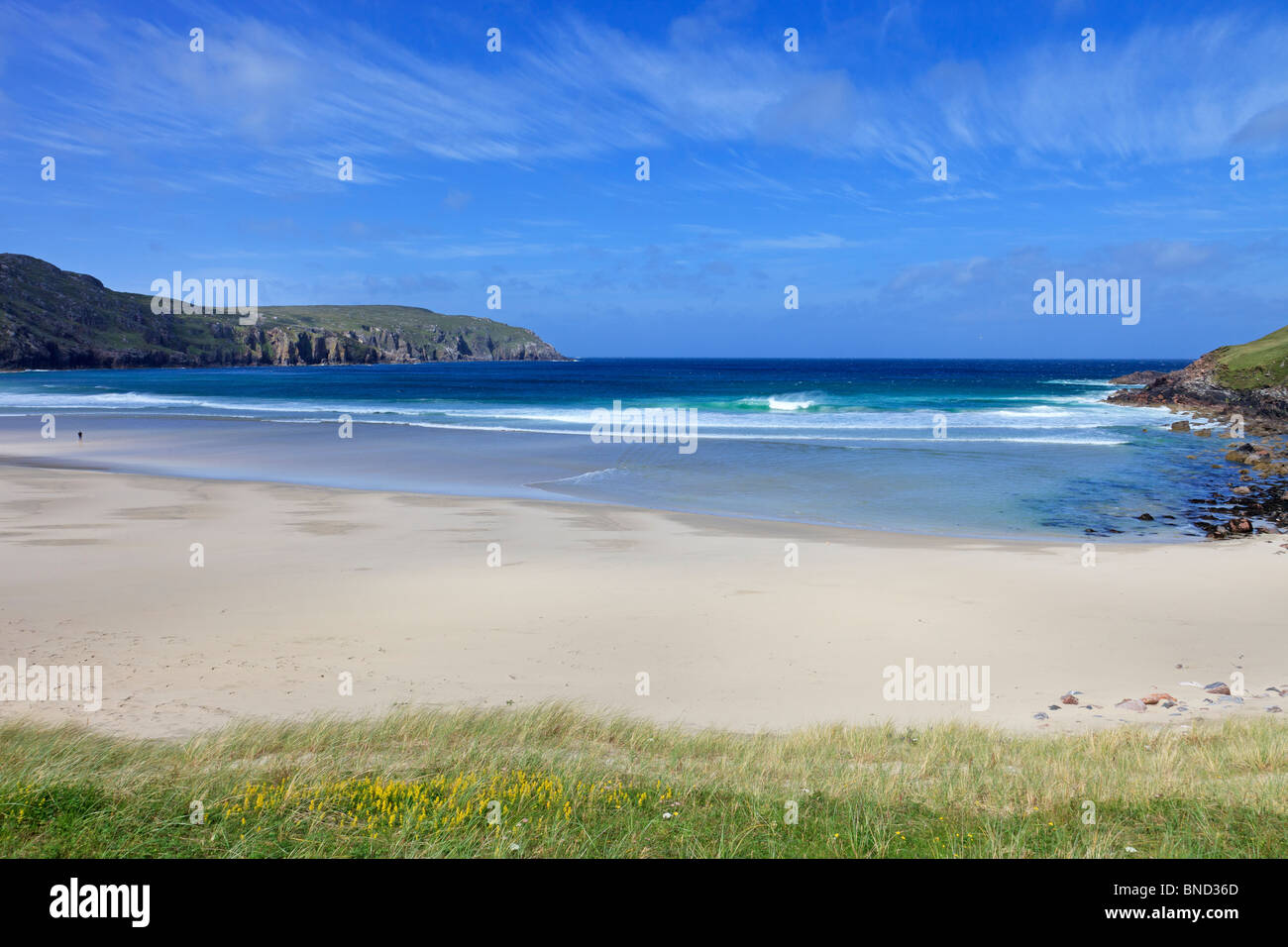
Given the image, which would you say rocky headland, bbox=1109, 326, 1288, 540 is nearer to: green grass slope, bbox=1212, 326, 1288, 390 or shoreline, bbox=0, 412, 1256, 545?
green grass slope, bbox=1212, 326, 1288, 390

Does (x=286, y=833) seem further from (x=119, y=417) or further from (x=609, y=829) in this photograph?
(x=119, y=417)

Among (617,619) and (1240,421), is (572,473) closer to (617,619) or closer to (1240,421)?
(617,619)

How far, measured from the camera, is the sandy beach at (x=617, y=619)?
8.65 m

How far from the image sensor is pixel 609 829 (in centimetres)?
448

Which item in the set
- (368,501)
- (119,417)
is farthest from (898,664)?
(119,417)

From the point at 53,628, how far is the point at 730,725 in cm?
846

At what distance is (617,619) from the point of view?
11.4 metres

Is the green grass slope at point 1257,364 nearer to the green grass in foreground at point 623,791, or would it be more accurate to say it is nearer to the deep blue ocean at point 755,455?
the deep blue ocean at point 755,455

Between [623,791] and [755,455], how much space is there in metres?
28.2

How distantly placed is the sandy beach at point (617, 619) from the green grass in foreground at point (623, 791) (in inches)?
49.9

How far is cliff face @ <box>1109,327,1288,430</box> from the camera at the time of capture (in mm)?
46969

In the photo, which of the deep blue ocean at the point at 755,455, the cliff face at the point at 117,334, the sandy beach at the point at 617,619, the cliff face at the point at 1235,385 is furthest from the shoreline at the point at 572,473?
Result: the cliff face at the point at 117,334

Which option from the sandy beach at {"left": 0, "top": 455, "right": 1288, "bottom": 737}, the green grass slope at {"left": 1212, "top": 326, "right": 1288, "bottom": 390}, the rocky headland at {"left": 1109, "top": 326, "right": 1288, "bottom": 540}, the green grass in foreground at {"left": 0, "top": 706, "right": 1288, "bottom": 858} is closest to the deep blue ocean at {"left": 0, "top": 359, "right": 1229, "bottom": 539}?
the rocky headland at {"left": 1109, "top": 326, "right": 1288, "bottom": 540}

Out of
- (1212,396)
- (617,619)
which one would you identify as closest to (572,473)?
(617,619)
